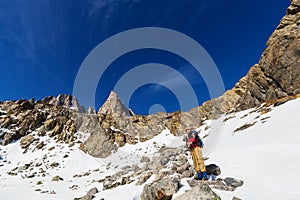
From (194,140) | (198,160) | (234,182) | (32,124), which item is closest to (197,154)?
(198,160)

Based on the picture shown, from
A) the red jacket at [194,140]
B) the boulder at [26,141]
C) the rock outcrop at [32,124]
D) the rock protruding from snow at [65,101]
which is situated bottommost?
the red jacket at [194,140]

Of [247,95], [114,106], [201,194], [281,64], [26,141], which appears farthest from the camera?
[114,106]

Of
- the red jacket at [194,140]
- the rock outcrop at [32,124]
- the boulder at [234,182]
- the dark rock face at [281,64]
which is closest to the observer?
the boulder at [234,182]

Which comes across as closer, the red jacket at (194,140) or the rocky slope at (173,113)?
the red jacket at (194,140)

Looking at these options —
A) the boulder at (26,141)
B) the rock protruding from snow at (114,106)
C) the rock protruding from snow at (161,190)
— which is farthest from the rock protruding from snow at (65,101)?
the rock protruding from snow at (161,190)

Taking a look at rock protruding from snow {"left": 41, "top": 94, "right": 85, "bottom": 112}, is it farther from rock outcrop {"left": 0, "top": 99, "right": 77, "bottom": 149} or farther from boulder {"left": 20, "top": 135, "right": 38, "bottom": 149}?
boulder {"left": 20, "top": 135, "right": 38, "bottom": 149}

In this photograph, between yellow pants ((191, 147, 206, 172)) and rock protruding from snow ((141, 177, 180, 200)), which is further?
yellow pants ((191, 147, 206, 172))

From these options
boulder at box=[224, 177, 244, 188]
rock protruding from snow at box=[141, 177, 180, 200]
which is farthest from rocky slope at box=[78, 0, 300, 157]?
rock protruding from snow at box=[141, 177, 180, 200]

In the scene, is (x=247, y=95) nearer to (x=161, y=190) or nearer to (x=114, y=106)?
(x=161, y=190)

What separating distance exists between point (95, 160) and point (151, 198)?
41.5 m

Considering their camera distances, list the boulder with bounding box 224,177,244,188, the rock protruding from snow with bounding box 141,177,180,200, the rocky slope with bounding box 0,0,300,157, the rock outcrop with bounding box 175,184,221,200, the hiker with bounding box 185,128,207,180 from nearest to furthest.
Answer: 1. the rock outcrop with bounding box 175,184,221,200
2. the boulder with bounding box 224,177,244,188
3. the rock protruding from snow with bounding box 141,177,180,200
4. the hiker with bounding box 185,128,207,180
5. the rocky slope with bounding box 0,0,300,157

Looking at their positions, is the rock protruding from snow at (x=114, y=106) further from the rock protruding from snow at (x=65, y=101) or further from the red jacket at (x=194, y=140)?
the red jacket at (x=194, y=140)

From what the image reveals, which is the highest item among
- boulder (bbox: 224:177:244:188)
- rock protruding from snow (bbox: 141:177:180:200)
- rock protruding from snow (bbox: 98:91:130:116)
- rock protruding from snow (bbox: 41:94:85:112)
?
rock protruding from snow (bbox: 41:94:85:112)

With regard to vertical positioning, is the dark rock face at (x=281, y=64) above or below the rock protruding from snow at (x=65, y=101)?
below
